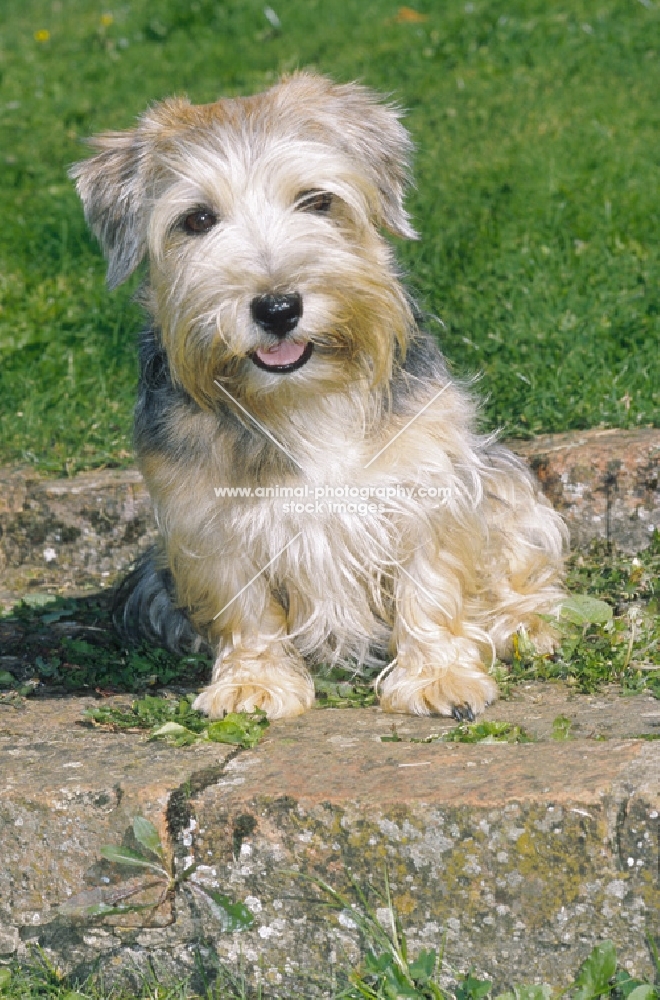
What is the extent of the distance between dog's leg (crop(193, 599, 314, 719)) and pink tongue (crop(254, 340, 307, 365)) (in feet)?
2.96

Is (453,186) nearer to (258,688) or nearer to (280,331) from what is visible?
(280,331)

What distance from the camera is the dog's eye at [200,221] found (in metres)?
3.86

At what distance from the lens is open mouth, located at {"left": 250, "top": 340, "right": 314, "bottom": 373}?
3.65 metres

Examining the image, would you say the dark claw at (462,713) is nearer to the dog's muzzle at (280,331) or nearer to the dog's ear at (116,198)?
the dog's muzzle at (280,331)

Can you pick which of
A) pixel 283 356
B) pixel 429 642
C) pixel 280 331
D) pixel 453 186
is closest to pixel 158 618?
pixel 429 642

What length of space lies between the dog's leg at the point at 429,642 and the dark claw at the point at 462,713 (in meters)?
0.08

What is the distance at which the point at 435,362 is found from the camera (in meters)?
4.20

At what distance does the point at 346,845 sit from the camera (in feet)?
9.94

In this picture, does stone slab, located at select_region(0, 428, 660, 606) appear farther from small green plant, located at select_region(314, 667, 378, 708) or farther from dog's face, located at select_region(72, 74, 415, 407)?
dog's face, located at select_region(72, 74, 415, 407)

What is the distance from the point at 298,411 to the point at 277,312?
450 millimetres

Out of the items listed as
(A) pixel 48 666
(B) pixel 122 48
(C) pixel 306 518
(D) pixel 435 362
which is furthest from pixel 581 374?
(B) pixel 122 48

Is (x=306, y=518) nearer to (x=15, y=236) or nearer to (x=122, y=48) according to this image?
(x=15, y=236)

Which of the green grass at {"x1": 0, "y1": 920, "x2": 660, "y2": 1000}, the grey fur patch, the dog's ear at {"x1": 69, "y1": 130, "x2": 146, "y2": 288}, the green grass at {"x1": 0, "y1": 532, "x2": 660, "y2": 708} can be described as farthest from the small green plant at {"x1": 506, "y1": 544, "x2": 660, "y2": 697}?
the dog's ear at {"x1": 69, "y1": 130, "x2": 146, "y2": 288}

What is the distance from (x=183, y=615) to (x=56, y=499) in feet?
3.42
